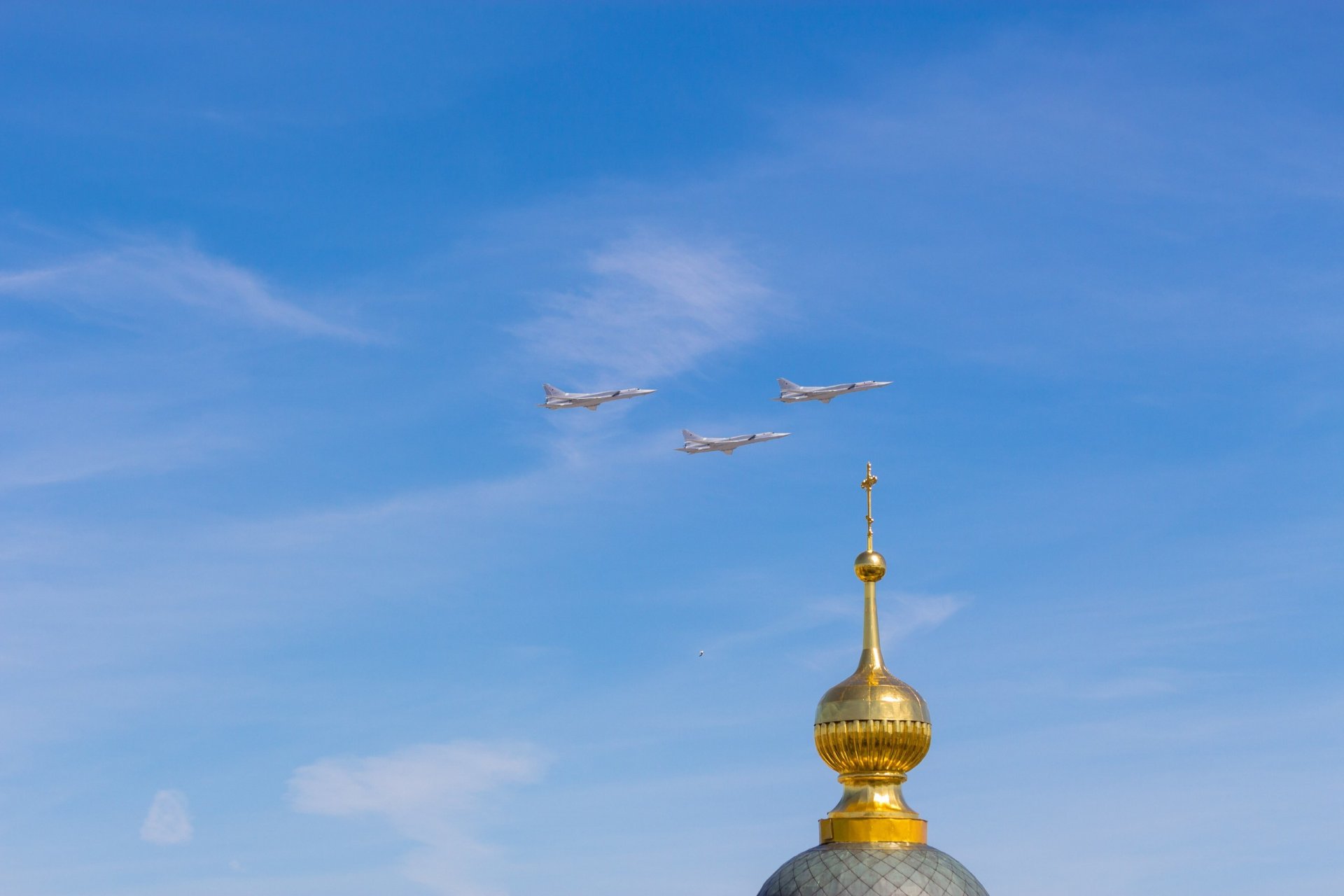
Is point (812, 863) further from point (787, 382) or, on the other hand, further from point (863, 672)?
point (787, 382)

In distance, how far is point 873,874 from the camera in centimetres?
7662

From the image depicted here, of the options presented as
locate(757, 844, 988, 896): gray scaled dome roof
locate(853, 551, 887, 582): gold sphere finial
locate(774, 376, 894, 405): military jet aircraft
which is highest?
locate(774, 376, 894, 405): military jet aircraft

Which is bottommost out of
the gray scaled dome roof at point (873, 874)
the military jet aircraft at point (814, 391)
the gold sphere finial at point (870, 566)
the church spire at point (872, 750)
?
the gray scaled dome roof at point (873, 874)

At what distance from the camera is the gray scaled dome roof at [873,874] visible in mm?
76312

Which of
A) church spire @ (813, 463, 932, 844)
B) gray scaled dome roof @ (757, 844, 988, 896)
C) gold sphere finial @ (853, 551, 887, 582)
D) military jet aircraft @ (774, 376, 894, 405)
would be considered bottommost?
gray scaled dome roof @ (757, 844, 988, 896)

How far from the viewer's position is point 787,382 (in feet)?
377

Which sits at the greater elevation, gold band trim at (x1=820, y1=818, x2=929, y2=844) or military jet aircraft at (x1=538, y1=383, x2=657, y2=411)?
military jet aircraft at (x1=538, y1=383, x2=657, y2=411)

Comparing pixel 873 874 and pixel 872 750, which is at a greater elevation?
pixel 872 750

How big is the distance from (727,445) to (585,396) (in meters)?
6.94

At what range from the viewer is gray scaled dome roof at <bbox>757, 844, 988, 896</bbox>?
76.3 metres

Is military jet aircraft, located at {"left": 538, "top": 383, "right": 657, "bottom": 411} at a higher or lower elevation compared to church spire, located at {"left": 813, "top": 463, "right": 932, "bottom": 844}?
higher

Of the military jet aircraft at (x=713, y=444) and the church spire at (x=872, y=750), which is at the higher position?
the military jet aircraft at (x=713, y=444)

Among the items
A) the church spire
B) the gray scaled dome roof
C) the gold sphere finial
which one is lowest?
the gray scaled dome roof

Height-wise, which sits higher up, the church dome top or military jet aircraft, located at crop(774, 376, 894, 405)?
military jet aircraft, located at crop(774, 376, 894, 405)
